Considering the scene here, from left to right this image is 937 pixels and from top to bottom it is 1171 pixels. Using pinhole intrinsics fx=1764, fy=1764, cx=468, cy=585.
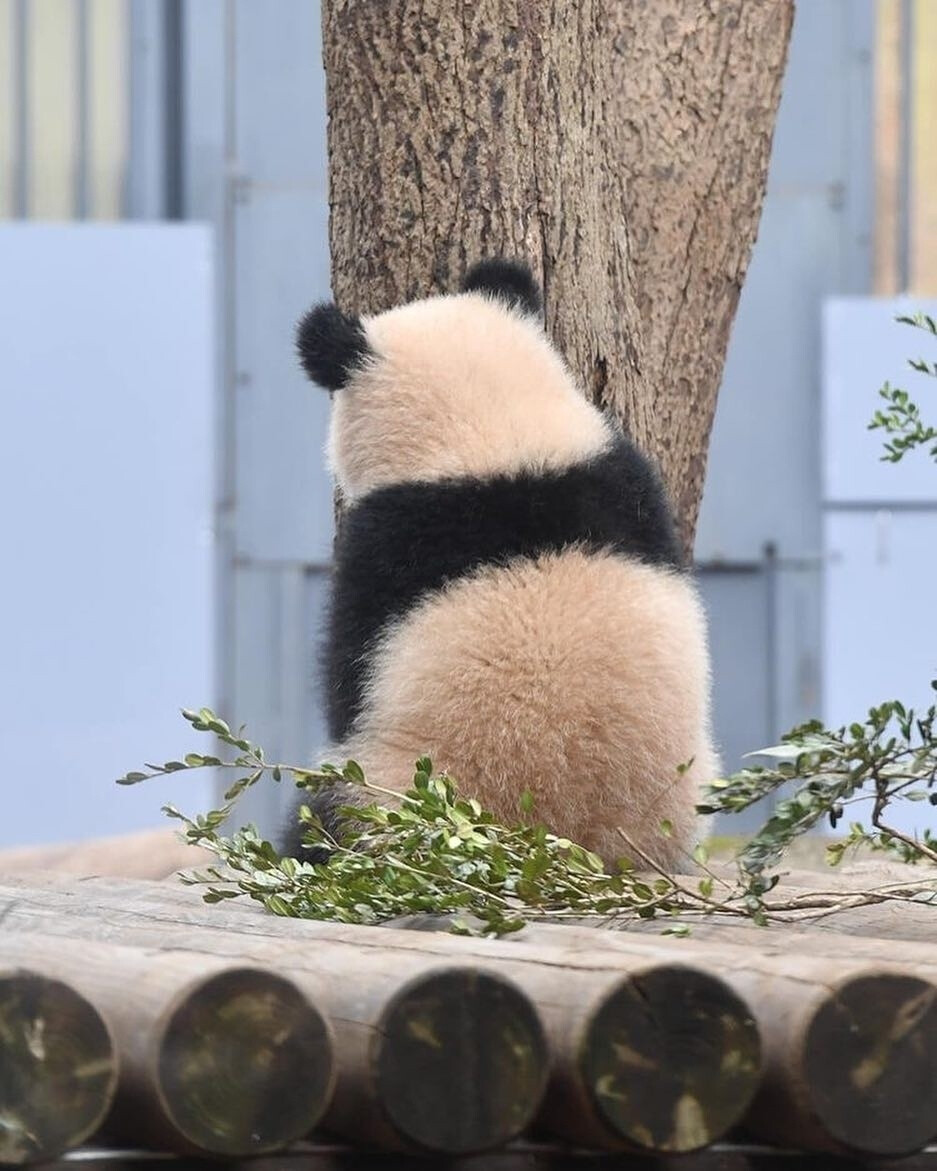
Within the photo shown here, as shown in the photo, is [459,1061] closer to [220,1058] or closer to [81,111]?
[220,1058]

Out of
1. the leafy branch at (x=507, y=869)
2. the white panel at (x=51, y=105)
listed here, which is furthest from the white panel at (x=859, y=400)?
the leafy branch at (x=507, y=869)

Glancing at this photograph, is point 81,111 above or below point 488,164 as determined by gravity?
above

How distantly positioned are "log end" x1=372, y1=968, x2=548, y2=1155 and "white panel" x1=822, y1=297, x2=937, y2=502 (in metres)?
5.22

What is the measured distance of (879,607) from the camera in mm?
6371

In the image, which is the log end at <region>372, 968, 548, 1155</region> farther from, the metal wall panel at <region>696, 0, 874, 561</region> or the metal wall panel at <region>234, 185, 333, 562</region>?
the metal wall panel at <region>696, 0, 874, 561</region>

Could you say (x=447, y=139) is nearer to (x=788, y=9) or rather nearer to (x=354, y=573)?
(x=354, y=573)

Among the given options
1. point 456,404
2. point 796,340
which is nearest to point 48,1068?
point 456,404

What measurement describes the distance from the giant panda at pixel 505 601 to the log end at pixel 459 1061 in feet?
2.77

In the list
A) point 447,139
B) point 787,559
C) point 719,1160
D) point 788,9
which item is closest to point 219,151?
point 787,559

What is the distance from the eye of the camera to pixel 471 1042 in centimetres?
129

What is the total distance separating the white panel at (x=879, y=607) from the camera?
6320 millimetres

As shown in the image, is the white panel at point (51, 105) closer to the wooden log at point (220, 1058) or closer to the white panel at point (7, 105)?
the white panel at point (7, 105)

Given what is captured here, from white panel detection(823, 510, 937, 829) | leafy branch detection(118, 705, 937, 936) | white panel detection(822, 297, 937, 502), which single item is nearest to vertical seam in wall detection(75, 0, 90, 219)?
white panel detection(822, 297, 937, 502)

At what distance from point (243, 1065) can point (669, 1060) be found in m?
0.31
